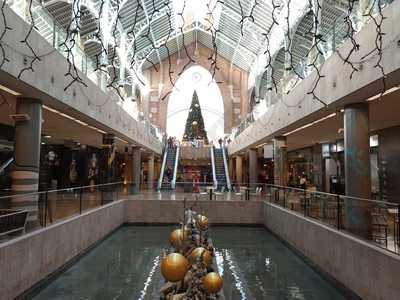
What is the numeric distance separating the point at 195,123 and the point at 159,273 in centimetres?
3650

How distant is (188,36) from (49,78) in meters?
31.6

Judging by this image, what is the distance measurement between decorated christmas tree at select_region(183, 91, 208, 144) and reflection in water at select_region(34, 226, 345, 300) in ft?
104

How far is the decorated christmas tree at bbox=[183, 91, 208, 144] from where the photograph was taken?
43.6m

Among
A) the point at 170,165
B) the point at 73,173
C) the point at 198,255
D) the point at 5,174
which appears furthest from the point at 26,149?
the point at 170,165

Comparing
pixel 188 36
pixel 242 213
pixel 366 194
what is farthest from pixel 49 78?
pixel 188 36

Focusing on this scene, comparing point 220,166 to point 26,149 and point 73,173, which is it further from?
point 26,149

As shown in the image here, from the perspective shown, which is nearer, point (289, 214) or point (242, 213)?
point (289, 214)

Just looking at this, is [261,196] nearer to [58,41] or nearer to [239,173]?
[58,41]

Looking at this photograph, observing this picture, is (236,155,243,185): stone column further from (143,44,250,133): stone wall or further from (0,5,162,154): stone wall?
(0,5,162,154): stone wall

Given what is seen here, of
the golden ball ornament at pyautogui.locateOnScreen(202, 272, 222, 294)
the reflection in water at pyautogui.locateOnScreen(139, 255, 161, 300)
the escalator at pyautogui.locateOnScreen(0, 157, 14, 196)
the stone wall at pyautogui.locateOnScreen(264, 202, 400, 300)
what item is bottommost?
the reflection in water at pyautogui.locateOnScreen(139, 255, 161, 300)

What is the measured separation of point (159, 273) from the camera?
777cm

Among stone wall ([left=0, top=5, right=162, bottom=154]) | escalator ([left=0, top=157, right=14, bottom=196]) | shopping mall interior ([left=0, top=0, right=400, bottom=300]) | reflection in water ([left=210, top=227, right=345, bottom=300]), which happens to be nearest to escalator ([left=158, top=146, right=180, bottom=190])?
shopping mall interior ([left=0, top=0, right=400, bottom=300])

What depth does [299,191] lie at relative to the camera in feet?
34.4

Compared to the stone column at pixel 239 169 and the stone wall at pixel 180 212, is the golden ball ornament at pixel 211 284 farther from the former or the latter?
the stone column at pixel 239 169
